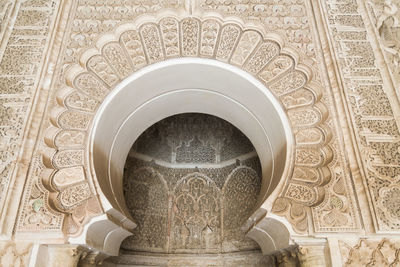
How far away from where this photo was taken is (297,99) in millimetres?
2521

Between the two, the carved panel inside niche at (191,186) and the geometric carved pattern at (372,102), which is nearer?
the geometric carved pattern at (372,102)

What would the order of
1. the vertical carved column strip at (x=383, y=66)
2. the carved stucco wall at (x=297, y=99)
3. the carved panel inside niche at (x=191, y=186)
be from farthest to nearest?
1. the carved panel inside niche at (x=191, y=186)
2. the vertical carved column strip at (x=383, y=66)
3. the carved stucco wall at (x=297, y=99)

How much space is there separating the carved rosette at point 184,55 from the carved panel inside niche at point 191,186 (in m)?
1.86

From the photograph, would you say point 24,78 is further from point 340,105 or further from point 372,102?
point 372,102

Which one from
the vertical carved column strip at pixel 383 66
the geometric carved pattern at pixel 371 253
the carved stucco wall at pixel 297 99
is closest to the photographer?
the geometric carved pattern at pixel 371 253

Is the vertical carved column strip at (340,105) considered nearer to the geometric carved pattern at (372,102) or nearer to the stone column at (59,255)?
the geometric carved pattern at (372,102)

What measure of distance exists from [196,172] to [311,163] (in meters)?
2.47

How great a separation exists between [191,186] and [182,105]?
149 cm

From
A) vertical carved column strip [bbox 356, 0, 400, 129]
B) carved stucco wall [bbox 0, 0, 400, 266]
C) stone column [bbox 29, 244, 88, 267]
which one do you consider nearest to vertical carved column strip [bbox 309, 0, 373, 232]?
carved stucco wall [bbox 0, 0, 400, 266]

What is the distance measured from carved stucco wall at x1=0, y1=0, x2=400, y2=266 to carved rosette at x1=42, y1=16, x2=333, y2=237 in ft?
0.08

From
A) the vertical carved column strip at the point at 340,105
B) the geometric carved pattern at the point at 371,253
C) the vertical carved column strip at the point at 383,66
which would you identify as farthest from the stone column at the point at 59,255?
the vertical carved column strip at the point at 383,66

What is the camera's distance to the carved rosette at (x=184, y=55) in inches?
85.2

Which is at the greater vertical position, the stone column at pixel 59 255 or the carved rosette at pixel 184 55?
the carved rosette at pixel 184 55

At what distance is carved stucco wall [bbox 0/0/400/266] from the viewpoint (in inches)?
81.8
